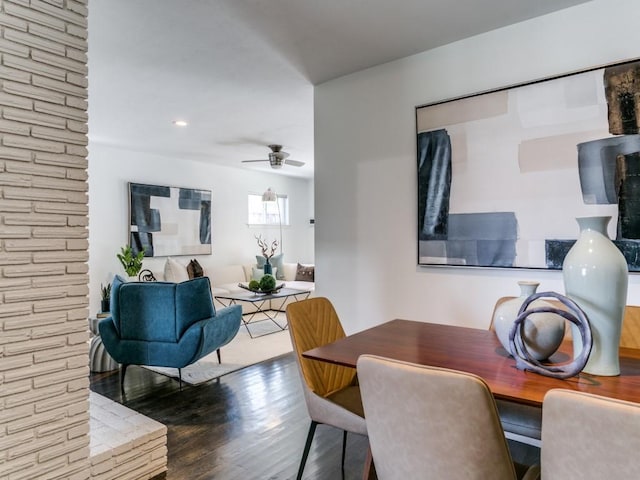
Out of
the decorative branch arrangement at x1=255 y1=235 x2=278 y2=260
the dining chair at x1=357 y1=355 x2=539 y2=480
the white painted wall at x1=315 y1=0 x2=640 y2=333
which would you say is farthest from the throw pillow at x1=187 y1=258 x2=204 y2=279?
the dining chair at x1=357 y1=355 x2=539 y2=480

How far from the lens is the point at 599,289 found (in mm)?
1206

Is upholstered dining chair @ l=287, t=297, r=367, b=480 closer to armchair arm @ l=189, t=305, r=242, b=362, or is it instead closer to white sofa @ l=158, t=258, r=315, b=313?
armchair arm @ l=189, t=305, r=242, b=362

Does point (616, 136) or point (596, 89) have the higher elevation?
point (596, 89)

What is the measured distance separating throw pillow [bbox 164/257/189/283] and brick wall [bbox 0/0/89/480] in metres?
4.08

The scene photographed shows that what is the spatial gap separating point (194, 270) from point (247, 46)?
13.5 feet

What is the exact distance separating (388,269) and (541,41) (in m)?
1.71

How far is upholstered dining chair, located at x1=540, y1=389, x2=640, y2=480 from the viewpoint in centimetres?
77

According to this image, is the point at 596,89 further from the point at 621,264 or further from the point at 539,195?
the point at 621,264

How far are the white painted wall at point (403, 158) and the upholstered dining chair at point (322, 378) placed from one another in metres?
0.94

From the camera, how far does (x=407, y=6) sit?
7.29 feet

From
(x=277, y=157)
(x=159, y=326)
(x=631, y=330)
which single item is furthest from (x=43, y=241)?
(x=277, y=157)

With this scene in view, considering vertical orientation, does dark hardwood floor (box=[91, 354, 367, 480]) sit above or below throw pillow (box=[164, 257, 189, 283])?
below

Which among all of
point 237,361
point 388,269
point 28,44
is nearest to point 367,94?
point 388,269

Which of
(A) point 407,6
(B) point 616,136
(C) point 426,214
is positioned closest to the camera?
(B) point 616,136
